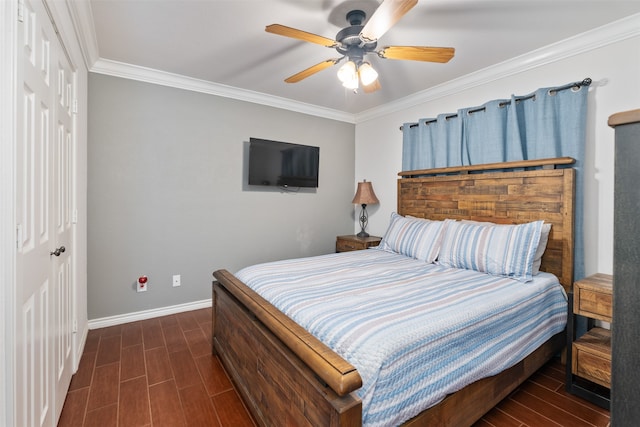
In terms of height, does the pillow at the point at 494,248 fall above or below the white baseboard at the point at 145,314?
above

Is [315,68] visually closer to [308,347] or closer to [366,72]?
[366,72]

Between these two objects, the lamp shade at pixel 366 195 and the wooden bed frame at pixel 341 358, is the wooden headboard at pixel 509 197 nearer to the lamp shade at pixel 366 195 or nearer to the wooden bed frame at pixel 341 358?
the wooden bed frame at pixel 341 358

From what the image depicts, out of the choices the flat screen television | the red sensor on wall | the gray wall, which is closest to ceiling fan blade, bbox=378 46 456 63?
the flat screen television

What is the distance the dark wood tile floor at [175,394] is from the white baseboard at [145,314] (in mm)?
289

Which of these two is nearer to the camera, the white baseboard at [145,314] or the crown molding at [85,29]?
the crown molding at [85,29]

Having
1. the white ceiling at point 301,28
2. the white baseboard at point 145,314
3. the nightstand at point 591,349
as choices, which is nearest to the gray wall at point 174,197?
the white baseboard at point 145,314

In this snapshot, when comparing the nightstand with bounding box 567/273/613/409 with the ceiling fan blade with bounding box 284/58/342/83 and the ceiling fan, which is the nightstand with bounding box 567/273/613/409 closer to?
the ceiling fan

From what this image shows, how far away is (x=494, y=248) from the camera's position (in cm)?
234

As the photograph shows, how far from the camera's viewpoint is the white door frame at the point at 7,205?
96cm

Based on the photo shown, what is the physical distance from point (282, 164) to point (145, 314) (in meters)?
2.19

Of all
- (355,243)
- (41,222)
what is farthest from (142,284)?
(355,243)

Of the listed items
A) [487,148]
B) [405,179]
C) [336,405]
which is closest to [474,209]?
[487,148]

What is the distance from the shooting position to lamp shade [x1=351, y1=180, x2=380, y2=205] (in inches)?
159

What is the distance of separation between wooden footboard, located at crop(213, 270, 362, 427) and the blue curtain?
7.60 ft
